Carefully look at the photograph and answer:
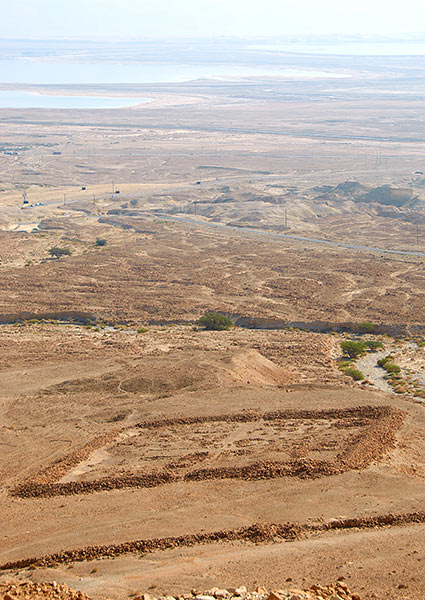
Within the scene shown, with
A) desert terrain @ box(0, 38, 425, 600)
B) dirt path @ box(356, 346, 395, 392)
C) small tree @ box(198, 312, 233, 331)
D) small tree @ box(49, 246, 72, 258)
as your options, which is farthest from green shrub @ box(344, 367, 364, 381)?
small tree @ box(49, 246, 72, 258)

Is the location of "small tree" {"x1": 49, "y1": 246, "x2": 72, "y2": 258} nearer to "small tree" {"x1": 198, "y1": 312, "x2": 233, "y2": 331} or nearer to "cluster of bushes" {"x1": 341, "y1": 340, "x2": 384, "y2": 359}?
"small tree" {"x1": 198, "y1": 312, "x2": 233, "y2": 331}

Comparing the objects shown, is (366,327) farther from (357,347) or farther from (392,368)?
(392,368)

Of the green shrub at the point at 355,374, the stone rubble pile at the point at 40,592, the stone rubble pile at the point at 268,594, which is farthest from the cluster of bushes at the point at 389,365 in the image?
the stone rubble pile at the point at 40,592

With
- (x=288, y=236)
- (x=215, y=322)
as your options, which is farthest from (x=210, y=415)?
(x=288, y=236)

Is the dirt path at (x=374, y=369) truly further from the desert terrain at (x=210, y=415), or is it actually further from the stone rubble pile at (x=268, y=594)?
the stone rubble pile at (x=268, y=594)

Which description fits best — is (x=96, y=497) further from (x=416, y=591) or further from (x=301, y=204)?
(x=301, y=204)

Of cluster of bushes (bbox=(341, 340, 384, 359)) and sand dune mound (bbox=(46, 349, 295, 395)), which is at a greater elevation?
sand dune mound (bbox=(46, 349, 295, 395))
